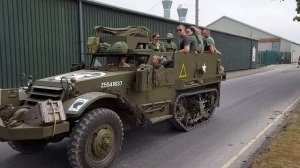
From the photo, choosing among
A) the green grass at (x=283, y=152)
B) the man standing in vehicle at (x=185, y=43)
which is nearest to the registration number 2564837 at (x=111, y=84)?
the man standing in vehicle at (x=185, y=43)

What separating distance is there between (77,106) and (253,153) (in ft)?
10.7

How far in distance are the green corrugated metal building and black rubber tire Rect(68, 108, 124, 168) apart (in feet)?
24.6

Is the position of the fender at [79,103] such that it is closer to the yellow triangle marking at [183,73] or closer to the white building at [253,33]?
the yellow triangle marking at [183,73]

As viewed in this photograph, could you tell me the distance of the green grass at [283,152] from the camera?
6.04m

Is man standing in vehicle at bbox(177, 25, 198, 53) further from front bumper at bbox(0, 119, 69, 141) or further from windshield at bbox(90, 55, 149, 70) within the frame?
front bumper at bbox(0, 119, 69, 141)

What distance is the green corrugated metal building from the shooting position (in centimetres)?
1248

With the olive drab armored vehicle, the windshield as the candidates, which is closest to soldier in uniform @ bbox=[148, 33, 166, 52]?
the olive drab armored vehicle

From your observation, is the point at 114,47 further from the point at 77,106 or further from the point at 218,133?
the point at 218,133

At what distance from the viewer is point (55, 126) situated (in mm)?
5328

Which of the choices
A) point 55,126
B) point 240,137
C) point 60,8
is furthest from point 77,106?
point 60,8

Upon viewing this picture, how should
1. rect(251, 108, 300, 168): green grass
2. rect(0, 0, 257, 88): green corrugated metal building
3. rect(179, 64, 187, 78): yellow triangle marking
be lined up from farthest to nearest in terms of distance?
rect(0, 0, 257, 88): green corrugated metal building → rect(179, 64, 187, 78): yellow triangle marking → rect(251, 108, 300, 168): green grass

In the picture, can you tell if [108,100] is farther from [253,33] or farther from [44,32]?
[253,33]

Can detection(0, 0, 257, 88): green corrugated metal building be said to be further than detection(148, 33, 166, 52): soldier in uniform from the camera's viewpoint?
Yes

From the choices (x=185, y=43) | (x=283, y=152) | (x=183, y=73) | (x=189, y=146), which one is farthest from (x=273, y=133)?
(x=185, y=43)
